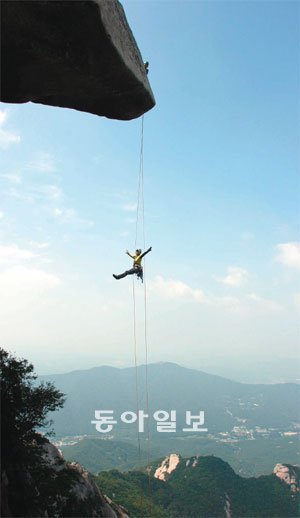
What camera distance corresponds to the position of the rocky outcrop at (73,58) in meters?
8.31

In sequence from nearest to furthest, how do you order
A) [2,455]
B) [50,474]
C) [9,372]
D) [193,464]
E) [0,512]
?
[0,512]
[2,455]
[9,372]
[50,474]
[193,464]

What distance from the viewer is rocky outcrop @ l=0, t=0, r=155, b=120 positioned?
831cm

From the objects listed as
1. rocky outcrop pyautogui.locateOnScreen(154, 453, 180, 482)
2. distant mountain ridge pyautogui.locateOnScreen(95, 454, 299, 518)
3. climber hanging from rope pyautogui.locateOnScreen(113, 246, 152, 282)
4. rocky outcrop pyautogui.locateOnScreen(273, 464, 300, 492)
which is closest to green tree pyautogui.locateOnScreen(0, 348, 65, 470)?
climber hanging from rope pyautogui.locateOnScreen(113, 246, 152, 282)

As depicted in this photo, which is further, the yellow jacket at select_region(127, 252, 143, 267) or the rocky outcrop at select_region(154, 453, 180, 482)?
the rocky outcrop at select_region(154, 453, 180, 482)

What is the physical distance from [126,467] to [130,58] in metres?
214

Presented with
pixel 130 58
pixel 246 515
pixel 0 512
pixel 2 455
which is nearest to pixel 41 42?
pixel 130 58

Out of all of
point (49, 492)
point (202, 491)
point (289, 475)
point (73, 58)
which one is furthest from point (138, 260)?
point (289, 475)

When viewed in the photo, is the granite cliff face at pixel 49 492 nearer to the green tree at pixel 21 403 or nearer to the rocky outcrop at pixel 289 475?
the green tree at pixel 21 403

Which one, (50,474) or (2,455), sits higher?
(2,455)

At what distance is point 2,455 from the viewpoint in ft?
48.6

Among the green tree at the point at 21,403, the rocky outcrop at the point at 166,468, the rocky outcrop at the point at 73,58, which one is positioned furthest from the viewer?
the rocky outcrop at the point at 166,468

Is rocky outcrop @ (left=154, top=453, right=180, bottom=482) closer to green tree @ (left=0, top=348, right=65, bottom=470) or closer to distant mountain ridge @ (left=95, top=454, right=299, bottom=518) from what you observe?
distant mountain ridge @ (left=95, top=454, right=299, bottom=518)

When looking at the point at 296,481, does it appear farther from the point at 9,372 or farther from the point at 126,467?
the point at 9,372

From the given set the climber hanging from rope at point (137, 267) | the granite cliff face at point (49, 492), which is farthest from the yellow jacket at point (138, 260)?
the granite cliff face at point (49, 492)
